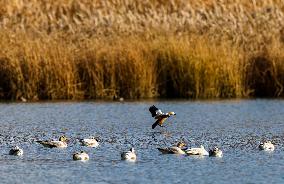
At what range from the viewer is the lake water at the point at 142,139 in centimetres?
1398

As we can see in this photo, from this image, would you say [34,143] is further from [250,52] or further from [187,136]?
[250,52]

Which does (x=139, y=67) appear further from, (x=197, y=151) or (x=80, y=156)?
(x=80, y=156)

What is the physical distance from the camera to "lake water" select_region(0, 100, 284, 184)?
14.0 meters

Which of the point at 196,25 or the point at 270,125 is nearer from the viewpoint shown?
the point at 270,125

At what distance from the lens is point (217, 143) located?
57.9 feet

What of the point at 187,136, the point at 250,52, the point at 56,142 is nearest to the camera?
the point at 56,142

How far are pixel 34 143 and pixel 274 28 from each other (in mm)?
16576

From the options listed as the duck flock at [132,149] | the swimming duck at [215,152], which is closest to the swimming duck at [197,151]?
the duck flock at [132,149]

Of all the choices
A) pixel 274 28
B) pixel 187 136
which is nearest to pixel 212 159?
pixel 187 136

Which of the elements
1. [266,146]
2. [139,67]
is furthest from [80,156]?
[139,67]

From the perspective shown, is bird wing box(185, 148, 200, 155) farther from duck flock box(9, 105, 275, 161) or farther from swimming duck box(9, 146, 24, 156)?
swimming duck box(9, 146, 24, 156)

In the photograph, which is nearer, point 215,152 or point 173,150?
point 215,152

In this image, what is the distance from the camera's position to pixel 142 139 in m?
18.1

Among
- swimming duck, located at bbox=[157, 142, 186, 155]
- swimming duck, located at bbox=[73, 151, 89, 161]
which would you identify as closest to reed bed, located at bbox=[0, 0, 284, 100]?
swimming duck, located at bbox=[157, 142, 186, 155]
